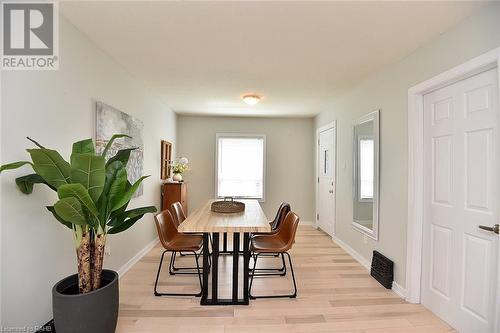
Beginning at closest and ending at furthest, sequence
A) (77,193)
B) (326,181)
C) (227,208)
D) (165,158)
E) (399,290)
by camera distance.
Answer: (77,193) → (399,290) → (227,208) → (165,158) → (326,181)

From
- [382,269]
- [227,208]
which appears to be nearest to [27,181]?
[227,208]

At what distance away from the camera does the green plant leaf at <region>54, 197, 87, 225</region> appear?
58.4 inches

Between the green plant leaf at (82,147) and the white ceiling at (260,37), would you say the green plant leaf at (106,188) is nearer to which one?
the green plant leaf at (82,147)

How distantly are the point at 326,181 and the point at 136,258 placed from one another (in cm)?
350

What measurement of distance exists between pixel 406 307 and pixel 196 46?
313 cm

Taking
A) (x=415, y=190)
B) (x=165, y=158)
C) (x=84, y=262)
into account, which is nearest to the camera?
(x=84, y=262)

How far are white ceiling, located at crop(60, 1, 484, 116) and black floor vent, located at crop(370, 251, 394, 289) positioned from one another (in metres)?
2.16

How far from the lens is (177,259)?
3.61 m

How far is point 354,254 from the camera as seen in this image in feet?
12.2

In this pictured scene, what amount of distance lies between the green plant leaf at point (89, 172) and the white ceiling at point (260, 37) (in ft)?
3.70

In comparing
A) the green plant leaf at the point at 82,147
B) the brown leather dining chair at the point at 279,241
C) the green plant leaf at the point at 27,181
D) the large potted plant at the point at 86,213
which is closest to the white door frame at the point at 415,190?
the brown leather dining chair at the point at 279,241

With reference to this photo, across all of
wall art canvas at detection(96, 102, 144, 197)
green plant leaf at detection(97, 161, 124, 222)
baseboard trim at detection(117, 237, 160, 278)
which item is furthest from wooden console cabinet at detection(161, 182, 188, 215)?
green plant leaf at detection(97, 161, 124, 222)

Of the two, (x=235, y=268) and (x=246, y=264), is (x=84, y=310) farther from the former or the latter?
(x=246, y=264)

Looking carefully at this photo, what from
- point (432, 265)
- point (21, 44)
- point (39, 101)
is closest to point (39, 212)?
point (39, 101)
